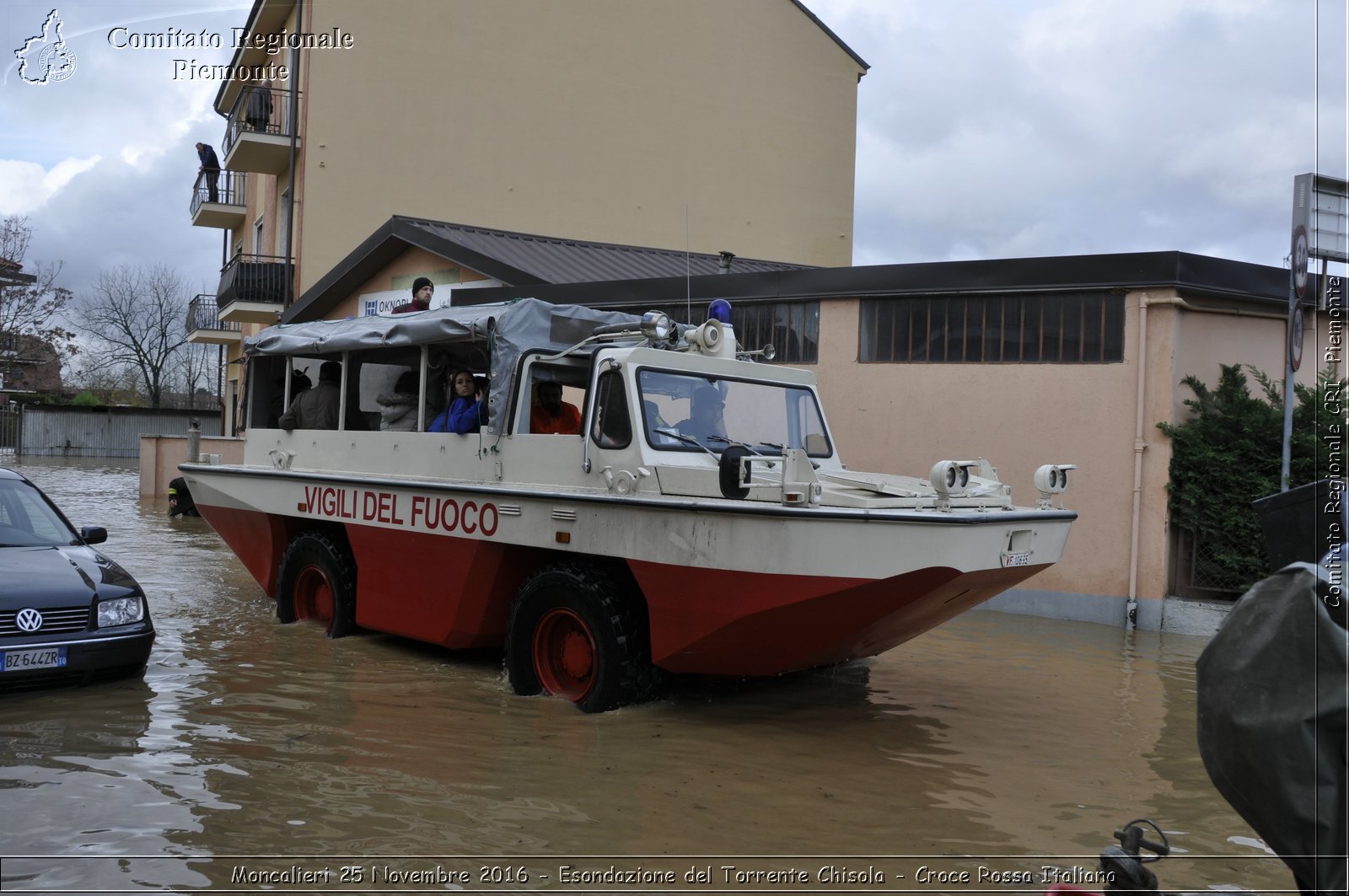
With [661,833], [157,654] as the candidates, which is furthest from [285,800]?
[157,654]

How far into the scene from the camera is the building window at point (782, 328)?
1220cm

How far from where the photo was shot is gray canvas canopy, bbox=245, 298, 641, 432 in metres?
7.14

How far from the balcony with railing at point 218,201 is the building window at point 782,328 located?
1882cm

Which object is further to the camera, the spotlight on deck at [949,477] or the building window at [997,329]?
the building window at [997,329]

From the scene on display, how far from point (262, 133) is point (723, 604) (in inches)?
719

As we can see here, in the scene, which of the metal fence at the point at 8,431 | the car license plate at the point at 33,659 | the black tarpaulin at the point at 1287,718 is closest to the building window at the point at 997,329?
the car license plate at the point at 33,659

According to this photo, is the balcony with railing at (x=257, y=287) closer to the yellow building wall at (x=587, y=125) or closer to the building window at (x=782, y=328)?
the yellow building wall at (x=587, y=125)

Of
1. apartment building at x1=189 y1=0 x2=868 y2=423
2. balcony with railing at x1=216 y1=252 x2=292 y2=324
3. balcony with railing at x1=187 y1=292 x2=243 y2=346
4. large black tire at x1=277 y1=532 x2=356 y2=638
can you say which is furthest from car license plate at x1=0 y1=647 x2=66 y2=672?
balcony with railing at x1=187 y1=292 x2=243 y2=346

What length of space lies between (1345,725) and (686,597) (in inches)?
152

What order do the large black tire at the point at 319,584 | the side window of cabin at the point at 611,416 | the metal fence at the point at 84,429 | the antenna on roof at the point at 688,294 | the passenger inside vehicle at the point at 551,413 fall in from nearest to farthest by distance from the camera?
the side window of cabin at the point at 611,416, the passenger inside vehicle at the point at 551,413, the large black tire at the point at 319,584, the antenna on roof at the point at 688,294, the metal fence at the point at 84,429

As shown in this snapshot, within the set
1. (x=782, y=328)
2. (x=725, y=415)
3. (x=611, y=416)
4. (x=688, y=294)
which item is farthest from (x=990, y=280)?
(x=611, y=416)

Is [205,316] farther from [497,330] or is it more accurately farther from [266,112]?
[497,330]

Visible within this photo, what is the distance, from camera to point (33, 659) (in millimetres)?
6176

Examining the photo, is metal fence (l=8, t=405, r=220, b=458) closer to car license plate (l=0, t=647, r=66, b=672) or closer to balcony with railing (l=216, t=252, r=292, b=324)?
balcony with railing (l=216, t=252, r=292, b=324)
